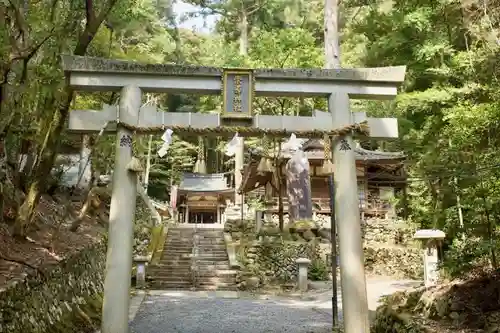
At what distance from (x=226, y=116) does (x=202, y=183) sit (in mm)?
25069

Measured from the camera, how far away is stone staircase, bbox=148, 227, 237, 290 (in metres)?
14.0

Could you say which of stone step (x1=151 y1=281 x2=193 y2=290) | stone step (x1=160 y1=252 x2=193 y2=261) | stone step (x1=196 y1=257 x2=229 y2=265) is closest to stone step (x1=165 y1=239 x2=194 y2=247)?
stone step (x1=160 y1=252 x2=193 y2=261)

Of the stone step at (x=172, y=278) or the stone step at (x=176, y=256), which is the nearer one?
the stone step at (x=172, y=278)

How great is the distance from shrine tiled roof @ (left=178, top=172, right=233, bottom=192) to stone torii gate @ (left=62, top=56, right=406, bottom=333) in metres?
23.9

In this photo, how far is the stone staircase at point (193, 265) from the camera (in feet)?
46.1

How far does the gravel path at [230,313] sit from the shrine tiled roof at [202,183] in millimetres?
17300

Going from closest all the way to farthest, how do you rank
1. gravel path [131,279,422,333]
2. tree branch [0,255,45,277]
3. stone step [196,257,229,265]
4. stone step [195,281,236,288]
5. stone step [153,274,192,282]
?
tree branch [0,255,45,277] < gravel path [131,279,422,333] < stone step [195,281,236,288] < stone step [153,274,192,282] < stone step [196,257,229,265]

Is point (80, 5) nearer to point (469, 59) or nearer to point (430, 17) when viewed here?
point (469, 59)

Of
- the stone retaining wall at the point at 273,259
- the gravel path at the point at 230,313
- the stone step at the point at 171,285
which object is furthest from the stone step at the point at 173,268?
the gravel path at the point at 230,313

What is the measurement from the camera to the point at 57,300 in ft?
21.4

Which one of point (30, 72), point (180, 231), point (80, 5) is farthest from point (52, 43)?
point (180, 231)

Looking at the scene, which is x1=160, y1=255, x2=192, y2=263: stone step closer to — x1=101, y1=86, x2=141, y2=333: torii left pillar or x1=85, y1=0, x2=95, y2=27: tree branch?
x1=101, y1=86, x2=141, y2=333: torii left pillar

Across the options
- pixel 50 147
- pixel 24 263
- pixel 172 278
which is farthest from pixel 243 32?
pixel 24 263

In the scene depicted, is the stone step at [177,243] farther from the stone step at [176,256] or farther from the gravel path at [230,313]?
the gravel path at [230,313]
